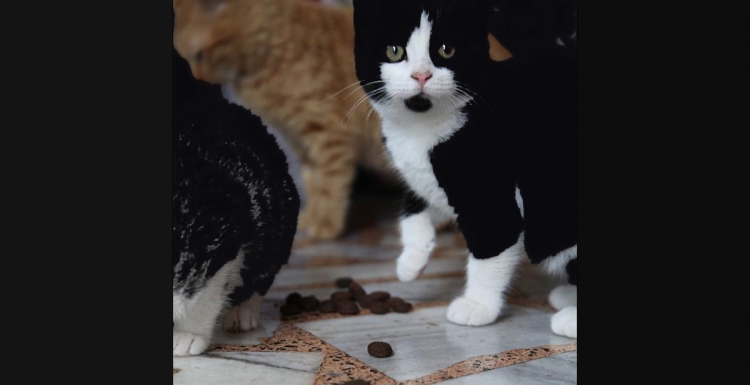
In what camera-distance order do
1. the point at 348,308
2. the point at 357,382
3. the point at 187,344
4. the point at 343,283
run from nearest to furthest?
1. the point at 357,382
2. the point at 187,344
3. the point at 348,308
4. the point at 343,283

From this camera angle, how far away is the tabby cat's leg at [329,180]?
1.93m

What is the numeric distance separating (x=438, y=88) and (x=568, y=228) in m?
0.39

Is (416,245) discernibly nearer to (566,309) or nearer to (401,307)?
(401,307)

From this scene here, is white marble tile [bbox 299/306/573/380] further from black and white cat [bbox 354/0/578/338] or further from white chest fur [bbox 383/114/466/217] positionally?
white chest fur [bbox 383/114/466/217]

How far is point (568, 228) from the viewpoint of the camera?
1521 mm

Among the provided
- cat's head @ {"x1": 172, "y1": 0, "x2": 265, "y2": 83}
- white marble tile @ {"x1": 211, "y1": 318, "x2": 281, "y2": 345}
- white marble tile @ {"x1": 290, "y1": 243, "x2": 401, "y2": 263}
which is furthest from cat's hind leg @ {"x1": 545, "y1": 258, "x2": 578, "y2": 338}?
cat's head @ {"x1": 172, "y1": 0, "x2": 265, "y2": 83}

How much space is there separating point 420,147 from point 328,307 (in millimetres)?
415

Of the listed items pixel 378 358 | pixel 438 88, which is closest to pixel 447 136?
pixel 438 88

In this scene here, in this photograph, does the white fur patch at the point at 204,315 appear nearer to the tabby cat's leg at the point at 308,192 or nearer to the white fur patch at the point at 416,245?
the white fur patch at the point at 416,245

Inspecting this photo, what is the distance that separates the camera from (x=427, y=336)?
1.53 m

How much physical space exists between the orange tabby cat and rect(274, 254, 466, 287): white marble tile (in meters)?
0.13

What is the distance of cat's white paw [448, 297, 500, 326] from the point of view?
1.57m

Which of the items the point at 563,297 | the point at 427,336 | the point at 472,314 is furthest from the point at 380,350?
the point at 563,297

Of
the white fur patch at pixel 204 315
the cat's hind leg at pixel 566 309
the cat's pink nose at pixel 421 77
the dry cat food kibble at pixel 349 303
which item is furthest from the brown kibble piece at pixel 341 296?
the cat's pink nose at pixel 421 77
